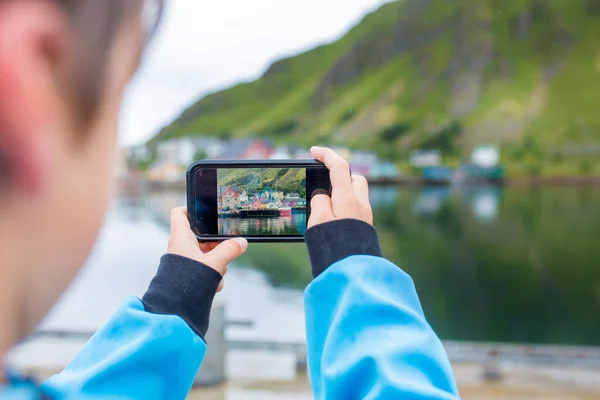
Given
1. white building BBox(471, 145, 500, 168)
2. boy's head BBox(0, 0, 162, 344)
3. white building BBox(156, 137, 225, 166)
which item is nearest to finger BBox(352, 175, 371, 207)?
boy's head BBox(0, 0, 162, 344)

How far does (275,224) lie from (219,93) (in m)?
13.6

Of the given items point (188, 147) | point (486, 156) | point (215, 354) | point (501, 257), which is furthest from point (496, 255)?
point (215, 354)

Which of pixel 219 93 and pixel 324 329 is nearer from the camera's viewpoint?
pixel 324 329

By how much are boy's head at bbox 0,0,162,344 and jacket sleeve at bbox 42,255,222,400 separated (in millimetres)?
156

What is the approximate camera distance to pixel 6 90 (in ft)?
0.61

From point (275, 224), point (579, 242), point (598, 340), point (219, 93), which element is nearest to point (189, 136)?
point (219, 93)

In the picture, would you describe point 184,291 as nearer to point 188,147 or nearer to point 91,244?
point 91,244

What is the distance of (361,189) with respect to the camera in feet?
1.63

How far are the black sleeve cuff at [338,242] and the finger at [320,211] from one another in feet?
0.05

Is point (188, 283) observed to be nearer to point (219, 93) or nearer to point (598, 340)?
point (219, 93)

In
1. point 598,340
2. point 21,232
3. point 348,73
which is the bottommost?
point 598,340

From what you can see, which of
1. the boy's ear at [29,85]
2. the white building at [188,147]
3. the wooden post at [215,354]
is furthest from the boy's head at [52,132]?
the white building at [188,147]

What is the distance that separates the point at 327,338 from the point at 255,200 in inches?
9.6

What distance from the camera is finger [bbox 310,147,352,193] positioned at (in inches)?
19.2
